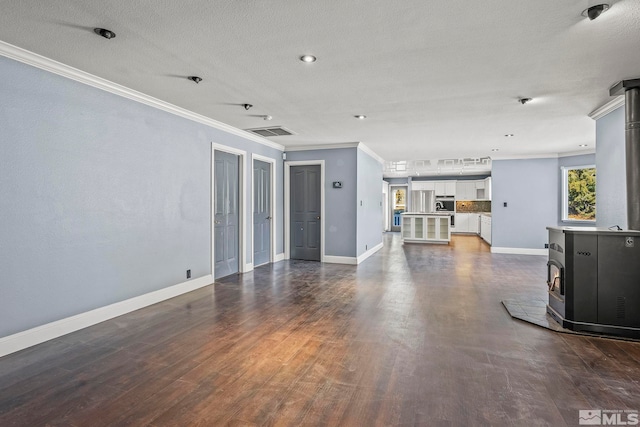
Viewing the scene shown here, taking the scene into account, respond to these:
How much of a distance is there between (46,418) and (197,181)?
3.43 metres

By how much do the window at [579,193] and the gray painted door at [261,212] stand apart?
7.10m

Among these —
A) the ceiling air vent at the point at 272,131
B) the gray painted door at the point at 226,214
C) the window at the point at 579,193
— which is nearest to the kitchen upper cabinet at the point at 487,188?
the window at the point at 579,193

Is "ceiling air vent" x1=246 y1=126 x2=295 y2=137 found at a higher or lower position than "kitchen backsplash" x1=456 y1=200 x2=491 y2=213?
higher

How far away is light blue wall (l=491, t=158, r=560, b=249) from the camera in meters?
8.31

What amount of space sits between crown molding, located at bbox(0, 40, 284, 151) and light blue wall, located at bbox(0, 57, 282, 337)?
57mm

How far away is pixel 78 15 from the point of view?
229 centimetres

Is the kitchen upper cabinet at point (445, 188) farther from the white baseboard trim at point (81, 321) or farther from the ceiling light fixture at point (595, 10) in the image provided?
the ceiling light fixture at point (595, 10)

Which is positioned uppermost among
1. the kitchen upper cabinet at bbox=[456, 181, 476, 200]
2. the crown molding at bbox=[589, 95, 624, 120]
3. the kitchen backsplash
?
the crown molding at bbox=[589, 95, 624, 120]

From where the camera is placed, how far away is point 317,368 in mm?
2564

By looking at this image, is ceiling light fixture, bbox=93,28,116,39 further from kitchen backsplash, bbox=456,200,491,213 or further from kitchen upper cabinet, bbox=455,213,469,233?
kitchen backsplash, bbox=456,200,491,213

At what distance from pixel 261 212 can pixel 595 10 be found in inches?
222

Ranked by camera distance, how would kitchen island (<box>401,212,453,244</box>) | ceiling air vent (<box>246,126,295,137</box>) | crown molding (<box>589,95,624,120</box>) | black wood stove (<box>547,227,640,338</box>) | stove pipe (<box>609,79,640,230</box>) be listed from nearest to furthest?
black wood stove (<box>547,227,640,338</box>)
stove pipe (<box>609,79,640,230</box>)
crown molding (<box>589,95,624,120</box>)
ceiling air vent (<box>246,126,295,137</box>)
kitchen island (<box>401,212,453,244</box>)

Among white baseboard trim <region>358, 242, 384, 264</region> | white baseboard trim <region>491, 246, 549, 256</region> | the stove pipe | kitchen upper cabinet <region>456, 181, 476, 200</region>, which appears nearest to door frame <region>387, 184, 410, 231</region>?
kitchen upper cabinet <region>456, 181, 476, 200</region>

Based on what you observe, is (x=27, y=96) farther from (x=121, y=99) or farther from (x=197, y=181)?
(x=197, y=181)
